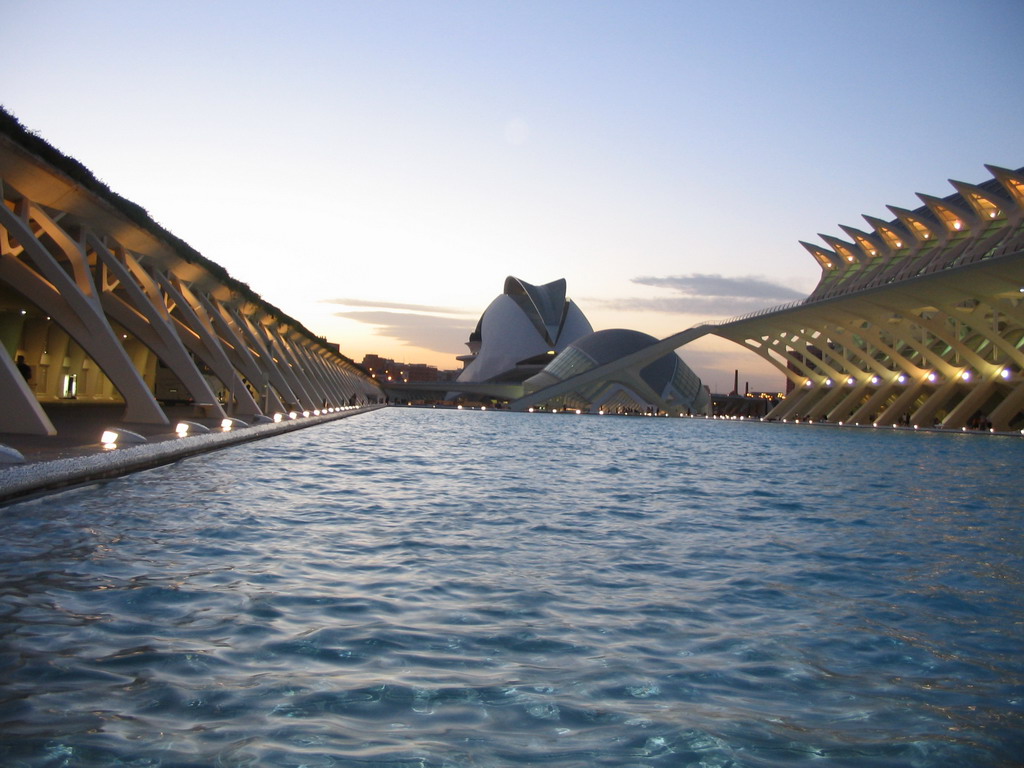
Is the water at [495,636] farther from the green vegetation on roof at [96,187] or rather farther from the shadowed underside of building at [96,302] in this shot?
the shadowed underside of building at [96,302]

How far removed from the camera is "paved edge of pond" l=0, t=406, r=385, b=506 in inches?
269

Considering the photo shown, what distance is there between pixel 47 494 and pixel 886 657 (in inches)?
262

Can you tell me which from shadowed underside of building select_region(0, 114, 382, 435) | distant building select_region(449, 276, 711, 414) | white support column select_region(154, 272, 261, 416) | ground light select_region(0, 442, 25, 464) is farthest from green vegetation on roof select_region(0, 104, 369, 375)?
distant building select_region(449, 276, 711, 414)

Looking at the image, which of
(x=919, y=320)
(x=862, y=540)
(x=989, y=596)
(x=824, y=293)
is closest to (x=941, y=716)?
(x=989, y=596)

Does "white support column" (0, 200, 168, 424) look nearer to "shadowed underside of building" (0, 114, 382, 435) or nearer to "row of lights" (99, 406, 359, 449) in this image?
"shadowed underside of building" (0, 114, 382, 435)

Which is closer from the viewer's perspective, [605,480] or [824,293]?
[605,480]

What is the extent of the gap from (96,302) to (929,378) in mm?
40705

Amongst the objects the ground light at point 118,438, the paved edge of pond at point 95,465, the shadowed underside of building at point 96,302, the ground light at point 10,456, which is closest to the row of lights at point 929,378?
the shadowed underside of building at point 96,302

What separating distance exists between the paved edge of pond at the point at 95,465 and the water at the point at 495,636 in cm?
28

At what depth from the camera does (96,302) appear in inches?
539

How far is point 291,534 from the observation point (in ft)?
19.9

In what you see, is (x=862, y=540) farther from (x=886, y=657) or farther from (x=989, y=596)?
(x=886, y=657)

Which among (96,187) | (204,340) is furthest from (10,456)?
(204,340)

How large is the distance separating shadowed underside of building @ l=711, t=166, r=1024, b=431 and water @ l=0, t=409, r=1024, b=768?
99.5ft
